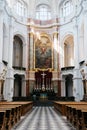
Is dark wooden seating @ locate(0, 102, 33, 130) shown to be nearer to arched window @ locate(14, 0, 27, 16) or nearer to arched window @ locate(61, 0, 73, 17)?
arched window @ locate(14, 0, 27, 16)

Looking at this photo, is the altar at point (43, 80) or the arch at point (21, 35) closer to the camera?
the altar at point (43, 80)

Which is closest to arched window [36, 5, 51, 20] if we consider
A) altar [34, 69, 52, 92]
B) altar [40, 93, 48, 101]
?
altar [34, 69, 52, 92]

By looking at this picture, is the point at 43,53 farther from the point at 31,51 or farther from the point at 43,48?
the point at 31,51

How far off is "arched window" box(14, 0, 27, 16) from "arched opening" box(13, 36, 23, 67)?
3.75 metres

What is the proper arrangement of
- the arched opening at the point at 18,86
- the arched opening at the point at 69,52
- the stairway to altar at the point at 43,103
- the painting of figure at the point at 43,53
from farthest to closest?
the arched opening at the point at 69,52 → the arched opening at the point at 18,86 → the painting of figure at the point at 43,53 → the stairway to altar at the point at 43,103

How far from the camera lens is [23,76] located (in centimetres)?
3170

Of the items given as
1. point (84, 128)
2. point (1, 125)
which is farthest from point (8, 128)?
point (84, 128)

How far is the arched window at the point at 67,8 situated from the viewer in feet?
107

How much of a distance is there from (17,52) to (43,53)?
13.2 feet

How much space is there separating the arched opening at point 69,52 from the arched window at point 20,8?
7.87 meters

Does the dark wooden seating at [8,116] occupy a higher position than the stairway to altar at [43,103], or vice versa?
the dark wooden seating at [8,116]

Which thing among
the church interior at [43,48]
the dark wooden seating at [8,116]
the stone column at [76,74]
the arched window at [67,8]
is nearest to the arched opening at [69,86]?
the church interior at [43,48]

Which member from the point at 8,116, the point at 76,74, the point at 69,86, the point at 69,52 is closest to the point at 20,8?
the point at 69,52

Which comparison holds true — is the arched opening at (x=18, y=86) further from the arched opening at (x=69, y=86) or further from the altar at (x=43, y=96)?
the arched opening at (x=69, y=86)
